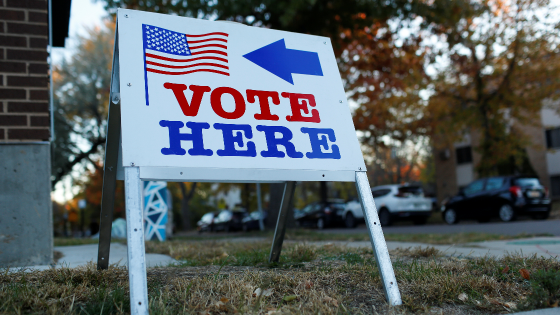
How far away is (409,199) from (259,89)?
15135 mm

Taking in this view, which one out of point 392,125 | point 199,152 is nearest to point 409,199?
point 392,125

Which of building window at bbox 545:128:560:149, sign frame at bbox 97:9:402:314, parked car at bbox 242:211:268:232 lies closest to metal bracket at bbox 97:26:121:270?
sign frame at bbox 97:9:402:314

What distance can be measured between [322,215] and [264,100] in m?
18.6

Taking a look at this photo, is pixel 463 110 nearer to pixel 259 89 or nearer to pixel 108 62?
pixel 108 62

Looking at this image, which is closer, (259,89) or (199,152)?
(199,152)

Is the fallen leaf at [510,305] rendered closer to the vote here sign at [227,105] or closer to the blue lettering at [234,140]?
the vote here sign at [227,105]

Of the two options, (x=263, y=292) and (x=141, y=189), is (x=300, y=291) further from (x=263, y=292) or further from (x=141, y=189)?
(x=141, y=189)

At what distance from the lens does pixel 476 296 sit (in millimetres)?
2521

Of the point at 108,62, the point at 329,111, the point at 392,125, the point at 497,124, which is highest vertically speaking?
the point at 108,62

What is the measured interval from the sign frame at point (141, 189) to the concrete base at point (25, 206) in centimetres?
129

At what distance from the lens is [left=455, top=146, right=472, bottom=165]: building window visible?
97.5ft

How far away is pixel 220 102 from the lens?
2631 mm

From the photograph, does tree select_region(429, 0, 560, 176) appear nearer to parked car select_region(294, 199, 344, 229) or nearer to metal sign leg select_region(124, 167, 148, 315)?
parked car select_region(294, 199, 344, 229)

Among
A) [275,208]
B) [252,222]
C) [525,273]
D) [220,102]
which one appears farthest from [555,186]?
[220,102]
